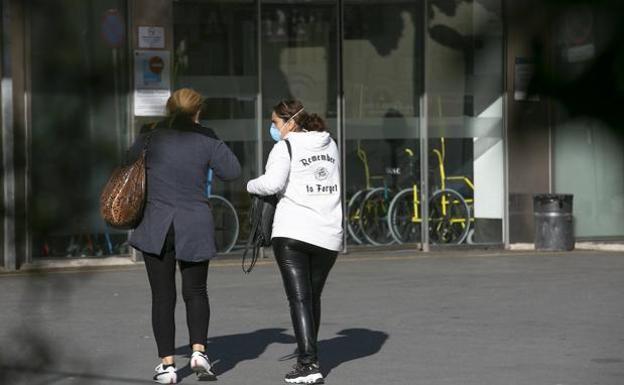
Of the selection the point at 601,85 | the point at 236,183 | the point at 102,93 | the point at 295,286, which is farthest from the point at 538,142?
the point at 236,183

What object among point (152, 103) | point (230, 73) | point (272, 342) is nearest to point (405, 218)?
point (230, 73)

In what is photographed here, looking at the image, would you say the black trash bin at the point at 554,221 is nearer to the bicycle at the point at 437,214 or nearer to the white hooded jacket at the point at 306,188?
the bicycle at the point at 437,214

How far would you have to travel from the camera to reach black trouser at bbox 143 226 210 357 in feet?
24.3

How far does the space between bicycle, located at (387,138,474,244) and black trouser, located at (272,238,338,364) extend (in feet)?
27.5

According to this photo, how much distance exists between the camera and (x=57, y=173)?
3.87 ft

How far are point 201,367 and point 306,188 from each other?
1128 millimetres

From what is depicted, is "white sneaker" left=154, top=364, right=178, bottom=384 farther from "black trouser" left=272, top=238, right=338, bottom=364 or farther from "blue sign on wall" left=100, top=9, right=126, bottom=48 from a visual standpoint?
"blue sign on wall" left=100, top=9, right=126, bottom=48

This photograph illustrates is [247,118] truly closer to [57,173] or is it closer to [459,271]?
[459,271]

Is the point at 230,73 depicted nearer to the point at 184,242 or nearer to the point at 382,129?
the point at 382,129

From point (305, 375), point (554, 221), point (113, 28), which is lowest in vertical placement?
point (305, 375)

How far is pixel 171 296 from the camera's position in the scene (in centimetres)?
751

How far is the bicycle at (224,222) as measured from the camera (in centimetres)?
1519

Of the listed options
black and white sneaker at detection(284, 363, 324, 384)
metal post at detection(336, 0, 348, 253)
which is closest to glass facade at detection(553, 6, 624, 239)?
black and white sneaker at detection(284, 363, 324, 384)

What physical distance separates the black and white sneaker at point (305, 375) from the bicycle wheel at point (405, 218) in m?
8.59
